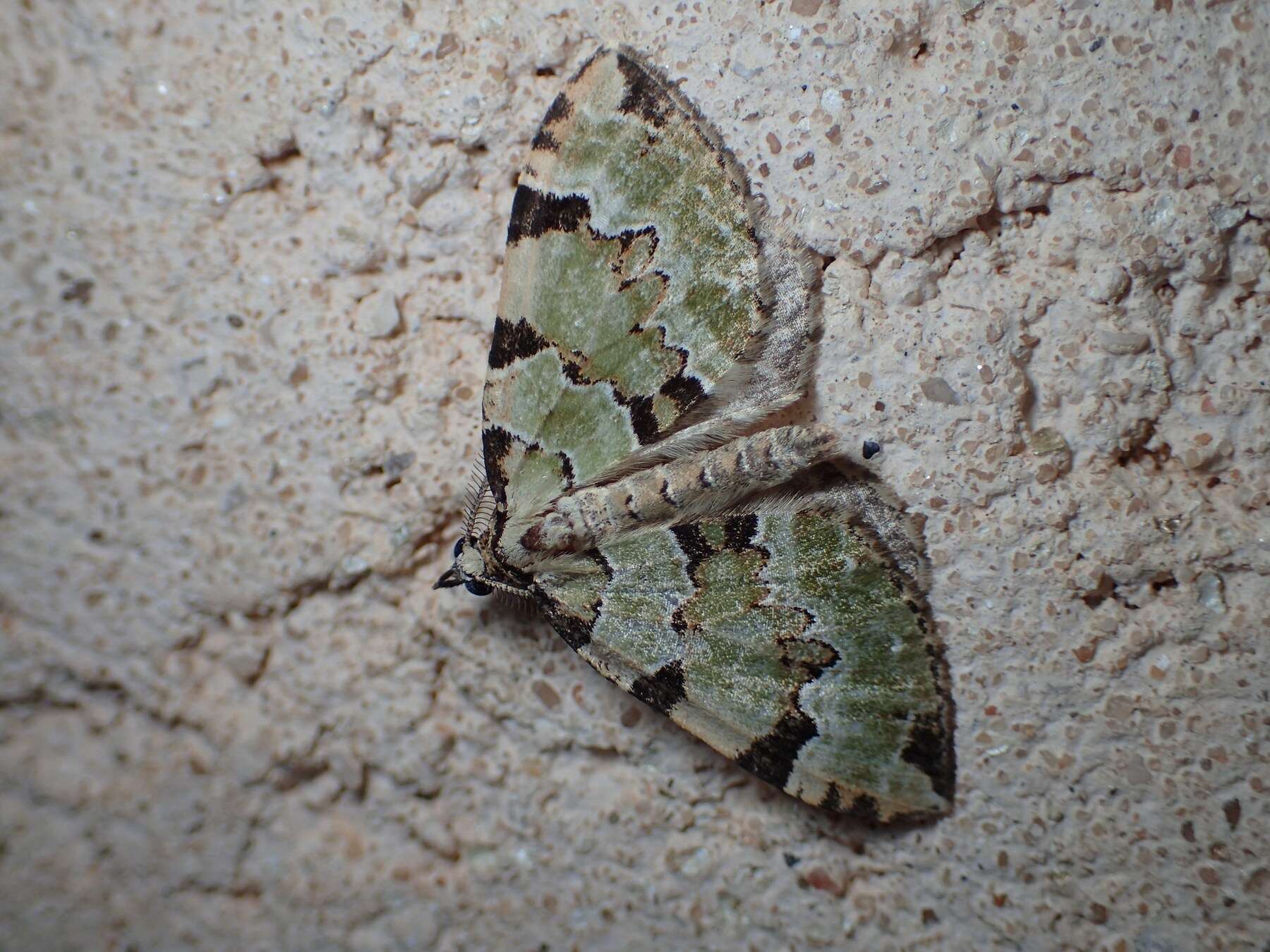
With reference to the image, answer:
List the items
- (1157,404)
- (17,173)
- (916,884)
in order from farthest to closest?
(17,173), (916,884), (1157,404)

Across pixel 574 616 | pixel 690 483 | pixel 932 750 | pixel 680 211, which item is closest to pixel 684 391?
pixel 690 483

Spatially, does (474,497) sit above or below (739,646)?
above

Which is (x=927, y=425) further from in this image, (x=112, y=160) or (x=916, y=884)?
(x=112, y=160)

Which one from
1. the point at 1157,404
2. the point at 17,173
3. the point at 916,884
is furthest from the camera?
the point at 17,173

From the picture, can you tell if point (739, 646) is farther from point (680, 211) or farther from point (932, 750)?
point (680, 211)

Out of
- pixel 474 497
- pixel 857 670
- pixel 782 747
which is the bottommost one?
pixel 782 747

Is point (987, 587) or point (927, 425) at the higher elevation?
point (927, 425)

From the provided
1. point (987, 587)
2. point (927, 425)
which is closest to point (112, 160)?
point (927, 425)
